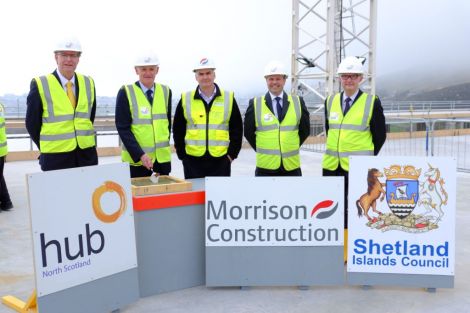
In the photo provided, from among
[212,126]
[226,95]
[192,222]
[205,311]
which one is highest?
[226,95]

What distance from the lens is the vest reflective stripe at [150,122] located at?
183 inches

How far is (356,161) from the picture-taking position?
4047mm

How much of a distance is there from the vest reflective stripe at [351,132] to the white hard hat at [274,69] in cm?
61

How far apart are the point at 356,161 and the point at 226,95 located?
1487 mm

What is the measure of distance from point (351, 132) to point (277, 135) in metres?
0.69

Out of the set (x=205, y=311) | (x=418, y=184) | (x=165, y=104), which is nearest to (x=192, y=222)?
(x=205, y=311)

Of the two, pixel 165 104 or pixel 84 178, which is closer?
pixel 84 178

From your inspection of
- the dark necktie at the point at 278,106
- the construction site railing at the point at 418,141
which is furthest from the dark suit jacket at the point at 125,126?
the construction site railing at the point at 418,141

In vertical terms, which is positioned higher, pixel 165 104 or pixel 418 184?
pixel 165 104

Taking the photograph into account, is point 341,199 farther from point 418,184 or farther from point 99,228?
point 99,228

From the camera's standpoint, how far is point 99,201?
3.54 meters

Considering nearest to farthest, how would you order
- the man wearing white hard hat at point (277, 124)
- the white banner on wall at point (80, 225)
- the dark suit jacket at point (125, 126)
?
the white banner on wall at point (80, 225), the dark suit jacket at point (125, 126), the man wearing white hard hat at point (277, 124)

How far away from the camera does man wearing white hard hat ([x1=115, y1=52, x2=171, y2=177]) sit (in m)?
4.61

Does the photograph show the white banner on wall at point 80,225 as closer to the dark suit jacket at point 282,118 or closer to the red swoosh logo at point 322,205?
the red swoosh logo at point 322,205
